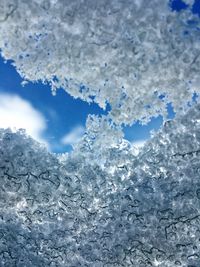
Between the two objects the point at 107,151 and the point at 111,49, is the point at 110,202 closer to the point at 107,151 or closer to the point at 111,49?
the point at 107,151

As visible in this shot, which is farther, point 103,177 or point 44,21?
Answer: point 103,177

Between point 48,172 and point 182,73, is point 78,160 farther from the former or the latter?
point 182,73

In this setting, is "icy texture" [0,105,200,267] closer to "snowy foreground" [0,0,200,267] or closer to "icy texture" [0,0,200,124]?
"snowy foreground" [0,0,200,267]

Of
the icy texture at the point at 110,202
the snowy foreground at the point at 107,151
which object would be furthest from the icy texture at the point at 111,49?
the icy texture at the point at 110,202

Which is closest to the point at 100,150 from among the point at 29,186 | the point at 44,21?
the point at 29,186

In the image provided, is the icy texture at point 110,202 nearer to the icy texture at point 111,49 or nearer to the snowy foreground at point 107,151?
the snowy foreground at point 107,151

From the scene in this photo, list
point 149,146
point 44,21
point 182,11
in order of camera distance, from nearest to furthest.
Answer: point 182,11
point 44,21
point 149,146
